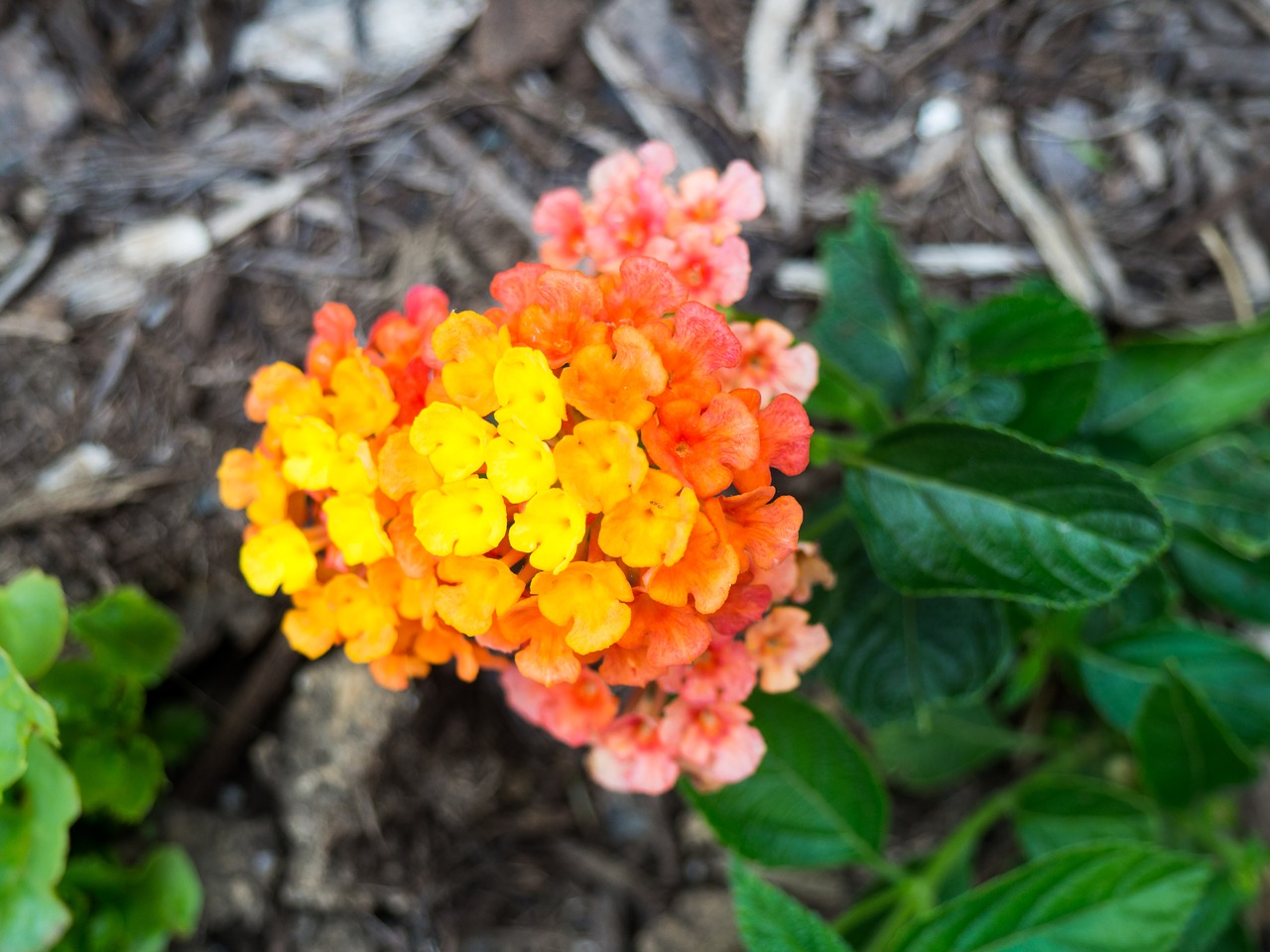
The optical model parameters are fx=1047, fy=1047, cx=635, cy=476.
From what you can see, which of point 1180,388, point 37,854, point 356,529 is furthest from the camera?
point 1180,388

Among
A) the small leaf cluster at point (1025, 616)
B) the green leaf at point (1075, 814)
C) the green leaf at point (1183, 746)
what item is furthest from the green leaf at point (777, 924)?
the green leaf at point (1183, 746)

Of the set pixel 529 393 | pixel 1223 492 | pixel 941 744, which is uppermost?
pixel 529 393

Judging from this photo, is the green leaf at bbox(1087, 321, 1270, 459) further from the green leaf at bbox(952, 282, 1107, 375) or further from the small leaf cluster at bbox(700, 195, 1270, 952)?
the green leaf at bbox(952, 282, 1107, 375)

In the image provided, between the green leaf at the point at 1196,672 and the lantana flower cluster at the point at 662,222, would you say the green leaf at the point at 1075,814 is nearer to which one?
the green leaf at the point at 1196,672

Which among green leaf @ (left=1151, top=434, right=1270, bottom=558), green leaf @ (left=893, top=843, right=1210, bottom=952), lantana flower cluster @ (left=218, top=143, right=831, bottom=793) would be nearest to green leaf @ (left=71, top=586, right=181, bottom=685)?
lantana flower cluster @ (left=218, top=143, right=831, bottom=793)

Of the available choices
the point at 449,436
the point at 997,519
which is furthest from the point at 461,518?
the point at 997,519

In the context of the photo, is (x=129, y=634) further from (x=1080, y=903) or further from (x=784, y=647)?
(x=1080, y=903)

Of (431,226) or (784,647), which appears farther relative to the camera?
(431,226)

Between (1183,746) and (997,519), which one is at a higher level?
(997,519)

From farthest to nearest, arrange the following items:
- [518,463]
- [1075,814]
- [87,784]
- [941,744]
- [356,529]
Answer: [941,744]
[1075,814]
[87,784]
[356,529]
[518,463]
